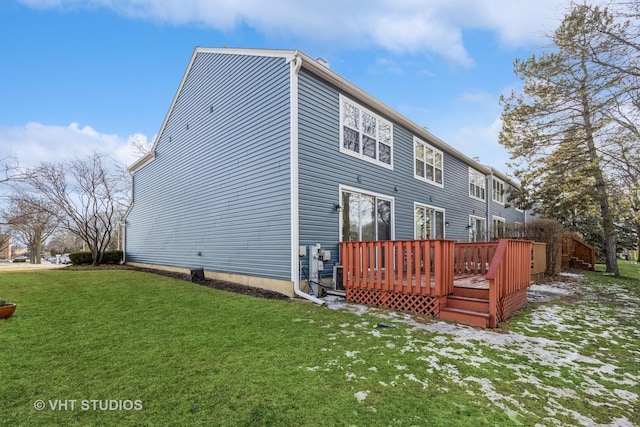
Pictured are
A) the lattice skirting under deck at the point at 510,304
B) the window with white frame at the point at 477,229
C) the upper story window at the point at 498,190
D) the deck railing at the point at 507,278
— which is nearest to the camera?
the deck railing at the point at 507,278

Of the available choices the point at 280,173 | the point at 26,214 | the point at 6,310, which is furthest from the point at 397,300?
the point at 26,214

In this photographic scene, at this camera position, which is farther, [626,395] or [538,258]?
[538,258]

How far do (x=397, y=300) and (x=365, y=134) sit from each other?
5296 mm

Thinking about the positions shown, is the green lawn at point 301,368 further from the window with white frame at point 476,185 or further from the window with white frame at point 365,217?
the window with white frame at point 476,185

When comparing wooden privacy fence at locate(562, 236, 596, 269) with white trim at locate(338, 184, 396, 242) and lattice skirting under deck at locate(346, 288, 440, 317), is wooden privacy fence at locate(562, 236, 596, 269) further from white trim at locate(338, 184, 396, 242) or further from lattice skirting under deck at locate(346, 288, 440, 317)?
lattice skirting under deck at locate(346, 288, 440, 317)

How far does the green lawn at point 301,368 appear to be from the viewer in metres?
2.54

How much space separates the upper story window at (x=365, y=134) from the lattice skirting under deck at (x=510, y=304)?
204 inches

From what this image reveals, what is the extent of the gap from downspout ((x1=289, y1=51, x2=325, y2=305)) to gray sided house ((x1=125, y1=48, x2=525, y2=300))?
2 cm

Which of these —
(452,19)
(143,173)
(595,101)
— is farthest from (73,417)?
(143,173)

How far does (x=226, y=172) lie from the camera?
956 centimetres

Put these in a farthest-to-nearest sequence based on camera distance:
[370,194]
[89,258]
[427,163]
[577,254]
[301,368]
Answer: [577,254]
[89,258]
[427,163]
[370,194]
[301,368]

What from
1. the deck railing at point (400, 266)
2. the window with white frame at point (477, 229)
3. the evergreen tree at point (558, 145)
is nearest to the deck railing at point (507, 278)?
the deck railing at point (400, 266)

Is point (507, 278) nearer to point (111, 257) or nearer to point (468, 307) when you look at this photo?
point (468, 307)

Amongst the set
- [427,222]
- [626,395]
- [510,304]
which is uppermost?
[427,222]
